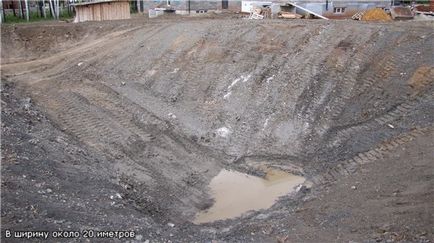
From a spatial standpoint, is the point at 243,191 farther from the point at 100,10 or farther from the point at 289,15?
the point at 100,10

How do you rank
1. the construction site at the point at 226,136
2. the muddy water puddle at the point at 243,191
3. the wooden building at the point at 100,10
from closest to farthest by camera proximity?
the construction site at the point at 226,136 → the muddy water puddle at the point at 243,191 → the wooden building at the point at 100,10

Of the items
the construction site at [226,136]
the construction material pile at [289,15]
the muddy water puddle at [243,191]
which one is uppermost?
the construction material pile at [289,15]

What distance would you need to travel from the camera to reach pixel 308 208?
1007cm

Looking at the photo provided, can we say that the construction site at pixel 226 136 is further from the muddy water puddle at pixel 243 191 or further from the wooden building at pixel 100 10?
the wooden building at pixel 100 10

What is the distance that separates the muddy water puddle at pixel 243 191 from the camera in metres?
10.5

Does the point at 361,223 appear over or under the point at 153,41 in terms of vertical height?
under

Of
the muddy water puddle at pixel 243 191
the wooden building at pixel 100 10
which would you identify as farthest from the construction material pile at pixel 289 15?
the muddy water puddle at pixel 243 191

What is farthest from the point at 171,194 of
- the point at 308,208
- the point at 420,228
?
the point at 420,228

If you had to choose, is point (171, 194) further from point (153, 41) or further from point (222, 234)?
point (153, 41)

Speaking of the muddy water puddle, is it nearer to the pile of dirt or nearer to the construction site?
the construction site

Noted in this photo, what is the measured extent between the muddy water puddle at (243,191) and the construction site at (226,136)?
0.04 metres

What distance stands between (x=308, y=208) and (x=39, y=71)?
12294mm

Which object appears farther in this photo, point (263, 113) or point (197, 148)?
point (263, 113)

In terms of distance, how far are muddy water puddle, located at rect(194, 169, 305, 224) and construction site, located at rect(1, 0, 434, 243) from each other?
0.04m
